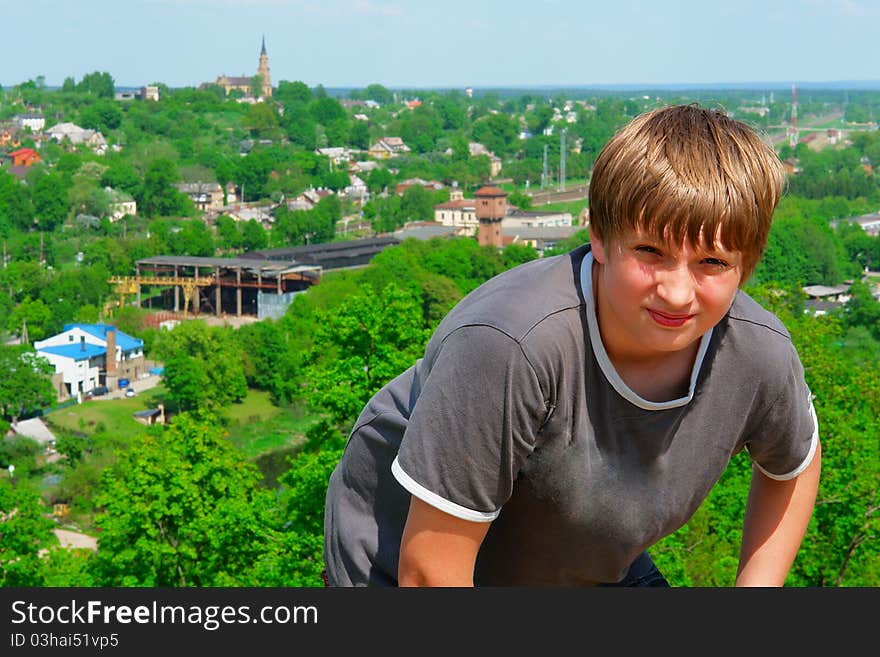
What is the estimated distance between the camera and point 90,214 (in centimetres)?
3856

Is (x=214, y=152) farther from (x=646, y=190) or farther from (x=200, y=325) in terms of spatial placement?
(x=646, y=190)

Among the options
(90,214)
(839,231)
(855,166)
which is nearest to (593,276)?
(839,231)

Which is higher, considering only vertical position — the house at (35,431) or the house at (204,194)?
the house at (35,431)

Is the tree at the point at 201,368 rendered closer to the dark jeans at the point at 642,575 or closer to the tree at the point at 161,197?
the dark jeans at the point at 642,575

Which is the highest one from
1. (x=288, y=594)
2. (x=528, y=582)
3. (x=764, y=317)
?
(x=764, y=317)

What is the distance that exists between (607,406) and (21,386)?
18164 mm

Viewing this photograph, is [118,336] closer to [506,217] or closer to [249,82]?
[506,217]

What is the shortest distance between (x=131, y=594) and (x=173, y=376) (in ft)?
60.0

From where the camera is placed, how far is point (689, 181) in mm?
1035

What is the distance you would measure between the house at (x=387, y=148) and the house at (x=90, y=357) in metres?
38.8

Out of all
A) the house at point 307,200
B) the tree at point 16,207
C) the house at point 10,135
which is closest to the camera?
the tree at point 16,207

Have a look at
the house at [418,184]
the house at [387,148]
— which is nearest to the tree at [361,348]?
the house at [418,184]

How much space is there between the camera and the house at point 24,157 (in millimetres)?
47594

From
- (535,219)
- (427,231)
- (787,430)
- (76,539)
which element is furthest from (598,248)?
(535,219)
